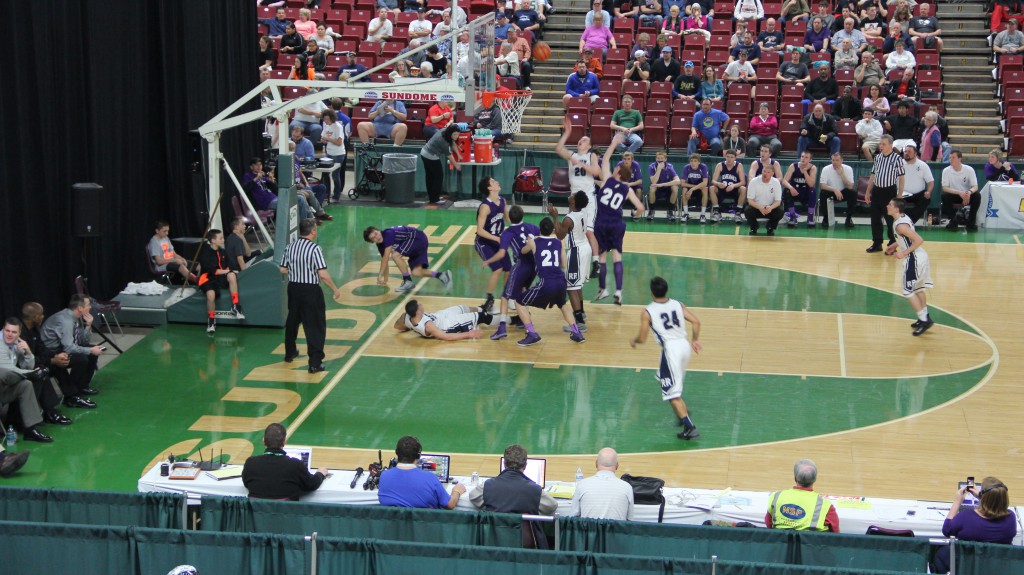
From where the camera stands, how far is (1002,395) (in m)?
13.9

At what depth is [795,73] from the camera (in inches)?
1038

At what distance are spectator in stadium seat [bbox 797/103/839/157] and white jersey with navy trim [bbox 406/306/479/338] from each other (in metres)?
11.0

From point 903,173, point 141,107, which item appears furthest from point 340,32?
point 903,173

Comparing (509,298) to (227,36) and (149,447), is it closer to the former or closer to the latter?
(149,447)

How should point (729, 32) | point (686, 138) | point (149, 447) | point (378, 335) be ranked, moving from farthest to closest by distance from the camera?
point (729, 32)
point (686, 138)
point (378, 335)
point (149, 447)

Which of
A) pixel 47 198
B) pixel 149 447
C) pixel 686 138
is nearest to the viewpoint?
pixel 149 447

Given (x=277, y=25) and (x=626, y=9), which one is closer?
(x=277, y=25)

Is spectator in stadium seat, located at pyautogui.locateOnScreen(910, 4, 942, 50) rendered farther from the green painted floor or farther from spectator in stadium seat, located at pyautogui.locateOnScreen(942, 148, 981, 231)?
the green painted floor

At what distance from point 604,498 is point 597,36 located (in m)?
20.3

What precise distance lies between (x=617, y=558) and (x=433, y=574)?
1186 millimetres

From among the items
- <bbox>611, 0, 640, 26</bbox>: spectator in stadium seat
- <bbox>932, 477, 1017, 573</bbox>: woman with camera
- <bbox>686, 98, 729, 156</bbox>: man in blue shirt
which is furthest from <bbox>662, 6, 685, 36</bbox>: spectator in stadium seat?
<bbox>932, 477, 1017, 573</bbox>: woman with camera

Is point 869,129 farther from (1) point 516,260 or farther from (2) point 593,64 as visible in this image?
(1) point 516,260

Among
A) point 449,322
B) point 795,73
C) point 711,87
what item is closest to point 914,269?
point 449,322

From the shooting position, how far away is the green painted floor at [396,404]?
12.5 meters
